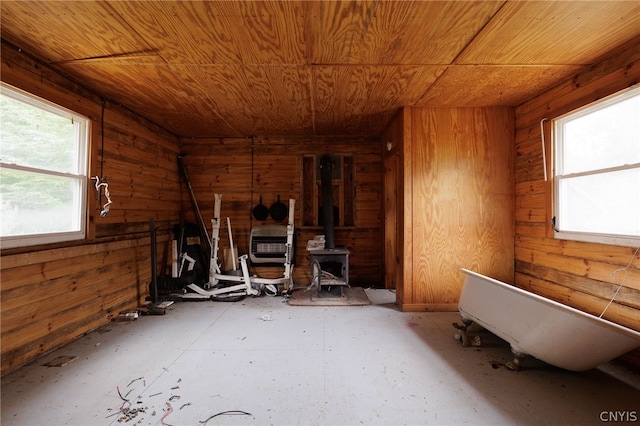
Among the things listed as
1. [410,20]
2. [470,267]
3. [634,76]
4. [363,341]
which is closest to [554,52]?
[634,76]

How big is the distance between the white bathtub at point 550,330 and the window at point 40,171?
391 cm

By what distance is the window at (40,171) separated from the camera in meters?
1.99

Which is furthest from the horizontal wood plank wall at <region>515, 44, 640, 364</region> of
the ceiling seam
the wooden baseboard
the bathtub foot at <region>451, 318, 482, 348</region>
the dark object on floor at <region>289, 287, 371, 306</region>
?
the dark object on floor at <region>289, 287, 371, 306</region>

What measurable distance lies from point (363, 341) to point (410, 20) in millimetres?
2649

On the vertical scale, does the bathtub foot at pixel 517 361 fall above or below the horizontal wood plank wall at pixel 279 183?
below

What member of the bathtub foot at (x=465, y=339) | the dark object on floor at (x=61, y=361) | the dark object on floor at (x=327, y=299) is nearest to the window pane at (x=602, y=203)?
the bathtub foot at (x=465, y=339)

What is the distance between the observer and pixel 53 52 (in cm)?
209

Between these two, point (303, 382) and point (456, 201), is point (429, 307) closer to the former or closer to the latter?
point (456, 201)

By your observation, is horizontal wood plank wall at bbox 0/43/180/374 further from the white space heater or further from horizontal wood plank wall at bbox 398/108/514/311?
horizontal wood plank wall at bbox 398/108/514/311

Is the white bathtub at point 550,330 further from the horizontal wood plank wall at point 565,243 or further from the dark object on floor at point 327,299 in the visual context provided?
the dark object on floor at point 327,299

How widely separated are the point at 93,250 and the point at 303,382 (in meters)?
2.52

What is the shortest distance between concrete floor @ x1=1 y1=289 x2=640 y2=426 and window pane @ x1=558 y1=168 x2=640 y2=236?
1.16 metres

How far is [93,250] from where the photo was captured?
264 cm

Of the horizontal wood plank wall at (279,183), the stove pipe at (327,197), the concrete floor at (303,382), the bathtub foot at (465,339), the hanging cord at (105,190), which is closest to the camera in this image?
the concrete floor at (303,382)
